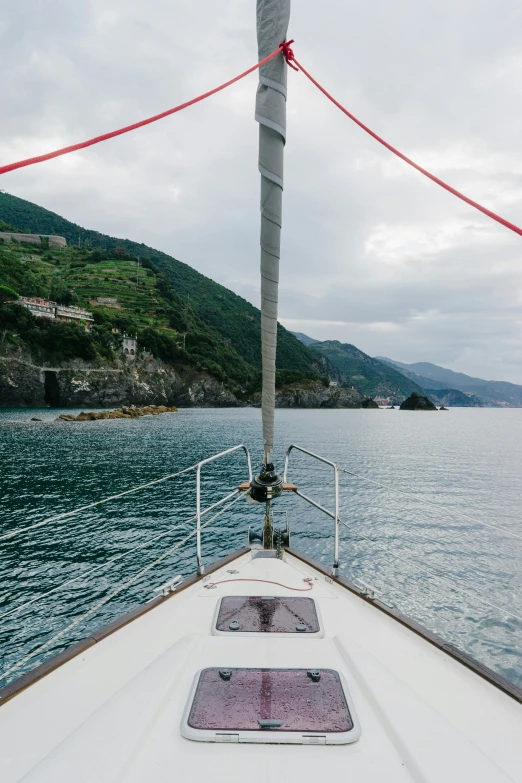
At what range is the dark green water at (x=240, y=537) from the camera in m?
9.00

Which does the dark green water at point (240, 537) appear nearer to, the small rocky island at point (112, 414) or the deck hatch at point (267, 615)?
the deck hatch at point (267, 615)

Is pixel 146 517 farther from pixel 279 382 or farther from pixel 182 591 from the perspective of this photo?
pixel 279 382

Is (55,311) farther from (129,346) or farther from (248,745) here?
(248,745)

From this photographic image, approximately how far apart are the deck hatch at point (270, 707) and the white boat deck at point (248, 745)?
0.22ft

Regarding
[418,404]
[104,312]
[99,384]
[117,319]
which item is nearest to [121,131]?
[99,384]

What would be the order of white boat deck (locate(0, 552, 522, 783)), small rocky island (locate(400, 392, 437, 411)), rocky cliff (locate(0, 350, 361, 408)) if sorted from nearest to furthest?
white boat deck (locate(0, 552, 522, 783))
rocky cliff (locate(0, 350, 361, 408))
small rocky island (locate(400, 392, 437, 411))

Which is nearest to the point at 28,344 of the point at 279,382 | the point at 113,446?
the point at 113,446

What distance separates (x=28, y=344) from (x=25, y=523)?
80.9 meters

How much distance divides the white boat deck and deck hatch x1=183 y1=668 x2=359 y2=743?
0.07 metres

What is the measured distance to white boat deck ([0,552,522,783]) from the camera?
A: 6.98 feet

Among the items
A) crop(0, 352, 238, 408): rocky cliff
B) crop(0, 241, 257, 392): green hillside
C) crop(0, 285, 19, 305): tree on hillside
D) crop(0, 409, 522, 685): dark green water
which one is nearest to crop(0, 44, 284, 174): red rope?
crop(0, 409, 522, 685): dark green water

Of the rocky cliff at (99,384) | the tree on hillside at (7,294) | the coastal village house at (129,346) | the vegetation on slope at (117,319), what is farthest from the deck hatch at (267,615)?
the tree on hillside at (7,294)

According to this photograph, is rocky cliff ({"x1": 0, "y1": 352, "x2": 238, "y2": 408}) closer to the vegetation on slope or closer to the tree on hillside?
the vegetation on slope

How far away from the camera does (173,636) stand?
3652 millimetres
